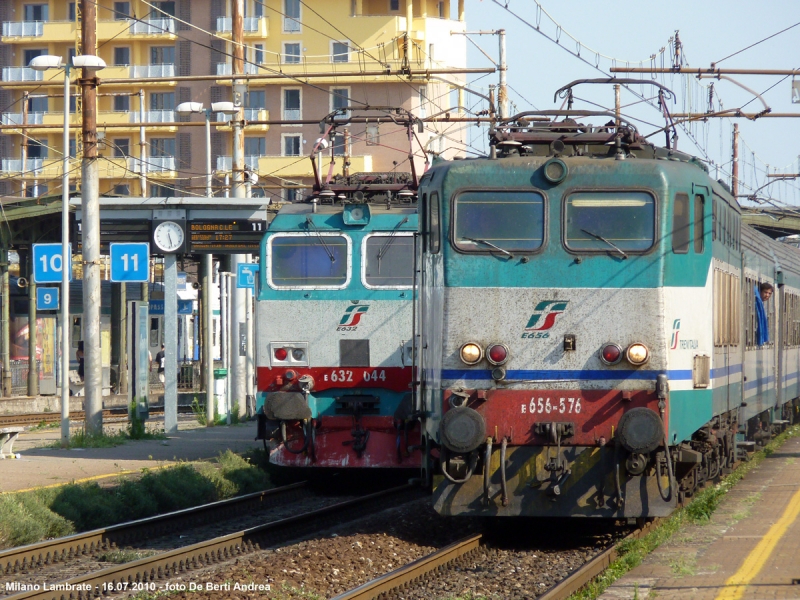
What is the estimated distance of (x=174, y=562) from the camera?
1002 cm

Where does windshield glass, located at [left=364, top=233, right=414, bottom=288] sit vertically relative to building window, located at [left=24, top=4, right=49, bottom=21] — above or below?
below

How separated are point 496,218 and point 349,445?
4588 mm

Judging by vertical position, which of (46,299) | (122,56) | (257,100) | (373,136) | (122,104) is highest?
(122,56)

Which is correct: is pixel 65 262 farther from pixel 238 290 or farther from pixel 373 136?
pixel 373 136

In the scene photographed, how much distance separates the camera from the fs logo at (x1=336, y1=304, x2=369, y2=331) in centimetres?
1411

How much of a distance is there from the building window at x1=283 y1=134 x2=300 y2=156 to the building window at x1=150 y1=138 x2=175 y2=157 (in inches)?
277

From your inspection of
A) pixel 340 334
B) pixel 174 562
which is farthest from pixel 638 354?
pixel 340 334

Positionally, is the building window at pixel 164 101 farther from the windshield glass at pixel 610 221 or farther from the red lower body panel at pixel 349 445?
the windshield glass at pixel 610 221

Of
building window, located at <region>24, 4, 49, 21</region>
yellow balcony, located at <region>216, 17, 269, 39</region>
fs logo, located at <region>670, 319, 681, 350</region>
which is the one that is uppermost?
building window, located at <region>24, 4, 49, 21</region>

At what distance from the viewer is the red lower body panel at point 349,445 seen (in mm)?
13828

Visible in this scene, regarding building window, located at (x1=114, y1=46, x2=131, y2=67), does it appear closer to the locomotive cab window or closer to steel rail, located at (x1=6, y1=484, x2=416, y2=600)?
the locomotive cab window

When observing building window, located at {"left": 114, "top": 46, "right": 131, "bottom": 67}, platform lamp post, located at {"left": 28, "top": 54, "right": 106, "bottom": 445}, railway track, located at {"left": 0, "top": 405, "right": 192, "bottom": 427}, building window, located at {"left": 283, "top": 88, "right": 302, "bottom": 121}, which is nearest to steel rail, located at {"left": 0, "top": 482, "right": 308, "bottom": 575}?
platform lamp post, located at {"left": 28, "top": 54, "right": 106, "bottom": 445}

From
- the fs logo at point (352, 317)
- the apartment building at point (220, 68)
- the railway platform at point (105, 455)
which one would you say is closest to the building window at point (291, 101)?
the apartment building at point (220, 68)

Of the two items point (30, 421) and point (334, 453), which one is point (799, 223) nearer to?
point (30, 421)
